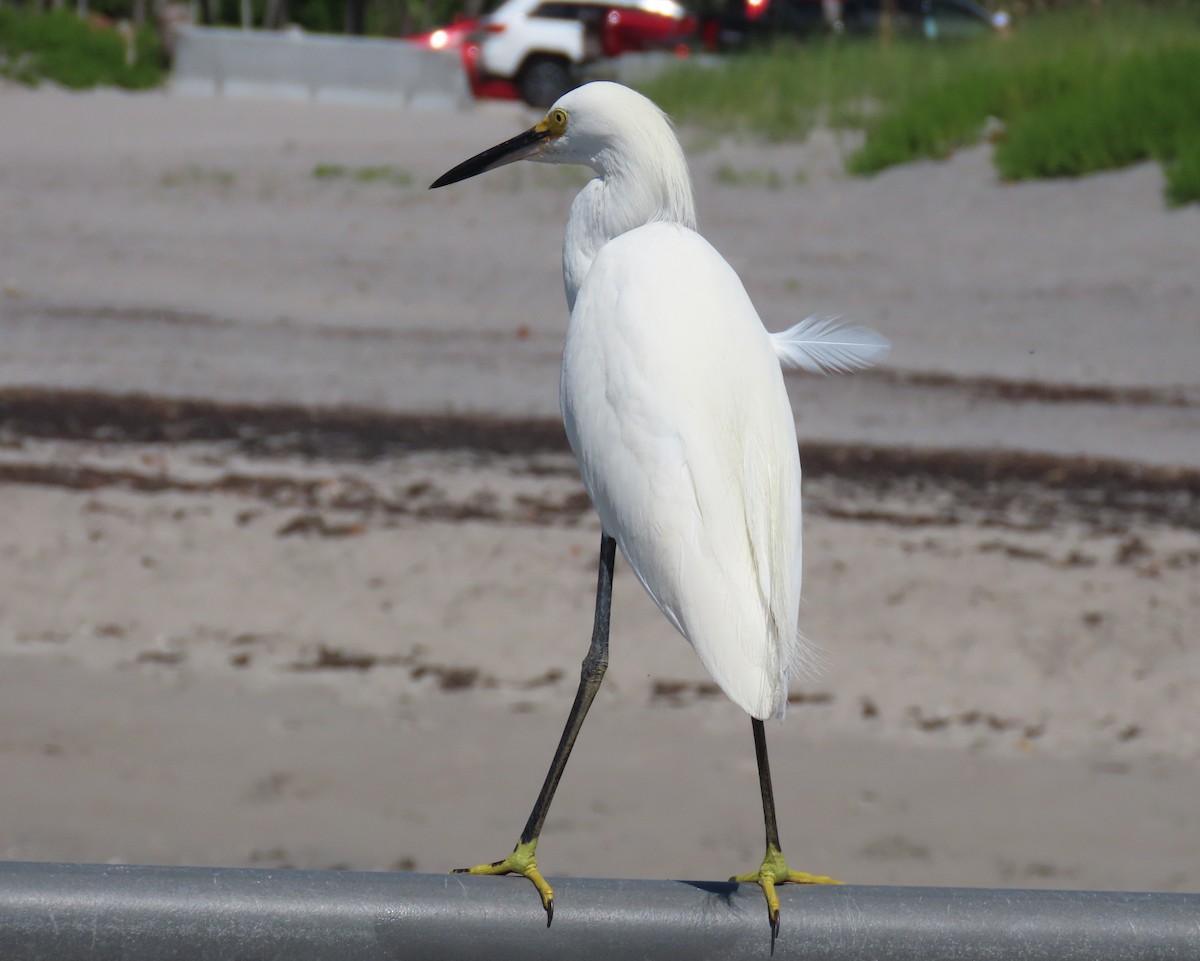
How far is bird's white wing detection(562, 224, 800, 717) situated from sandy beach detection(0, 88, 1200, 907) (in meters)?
1.73

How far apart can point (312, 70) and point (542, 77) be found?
11.2 feet

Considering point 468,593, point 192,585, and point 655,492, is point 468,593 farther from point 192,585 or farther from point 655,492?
point 655,492

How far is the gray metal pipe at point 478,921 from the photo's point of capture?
4.47ft

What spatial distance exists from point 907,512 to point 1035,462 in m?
1.29

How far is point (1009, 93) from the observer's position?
1460 centimetres

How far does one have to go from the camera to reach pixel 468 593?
6.16m

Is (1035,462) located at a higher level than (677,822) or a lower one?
higher

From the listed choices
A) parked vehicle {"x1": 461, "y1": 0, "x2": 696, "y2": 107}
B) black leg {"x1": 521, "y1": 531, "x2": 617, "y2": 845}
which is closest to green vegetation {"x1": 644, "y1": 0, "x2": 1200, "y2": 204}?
parked vehicle {"x1": 461, "y1": 0, "x2": 696, "y2": 107}

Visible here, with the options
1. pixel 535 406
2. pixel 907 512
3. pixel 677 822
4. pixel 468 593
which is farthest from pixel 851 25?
pixel 677 822

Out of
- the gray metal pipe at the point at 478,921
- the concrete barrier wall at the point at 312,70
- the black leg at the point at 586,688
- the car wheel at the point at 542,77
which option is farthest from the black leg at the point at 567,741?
the car wheel at the point at 542,77

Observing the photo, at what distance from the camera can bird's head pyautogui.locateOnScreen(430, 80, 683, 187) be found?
2.04 metres

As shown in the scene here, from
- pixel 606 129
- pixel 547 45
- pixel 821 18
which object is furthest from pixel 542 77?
pixel 606 129

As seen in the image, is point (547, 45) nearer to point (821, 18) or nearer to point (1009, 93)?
point (821, 18)

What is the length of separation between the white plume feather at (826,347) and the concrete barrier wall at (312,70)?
19.0 m
